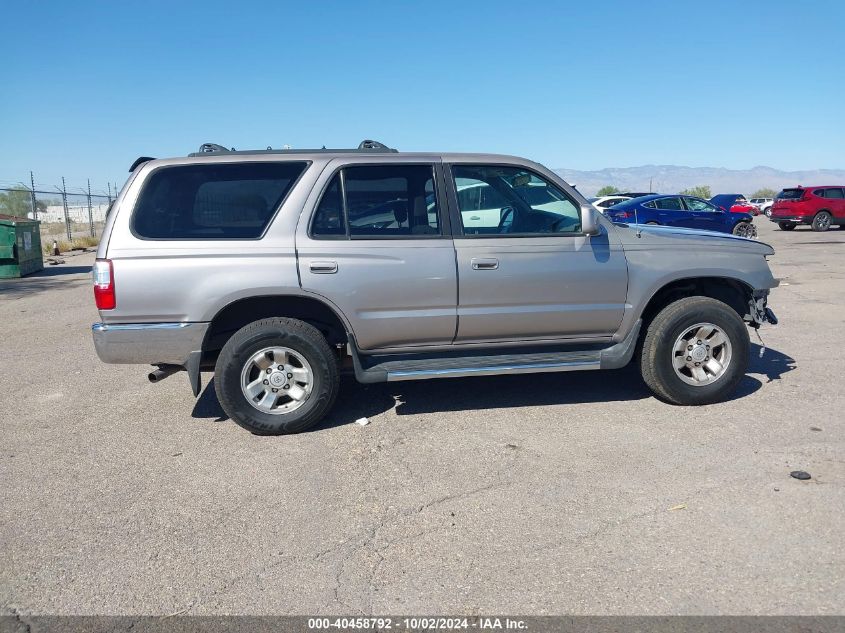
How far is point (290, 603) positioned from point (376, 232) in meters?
2.68

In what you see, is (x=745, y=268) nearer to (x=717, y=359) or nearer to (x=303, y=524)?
(x=717, y=359)

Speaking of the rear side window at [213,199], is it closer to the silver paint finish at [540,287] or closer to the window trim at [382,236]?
the window trim at [382,236]

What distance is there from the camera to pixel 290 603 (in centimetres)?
287

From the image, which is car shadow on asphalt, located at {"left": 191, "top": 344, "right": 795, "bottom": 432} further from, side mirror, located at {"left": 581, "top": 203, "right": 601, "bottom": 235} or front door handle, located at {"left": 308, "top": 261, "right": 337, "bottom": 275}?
side mirror, located at {"left": 581, "top": 203, "right": 601, "bottom": 235}

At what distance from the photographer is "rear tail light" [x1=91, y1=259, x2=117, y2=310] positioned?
14.6 ft

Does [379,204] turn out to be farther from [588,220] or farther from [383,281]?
[588,220]

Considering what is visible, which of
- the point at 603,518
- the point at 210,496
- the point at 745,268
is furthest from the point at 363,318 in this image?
the point at 745,268

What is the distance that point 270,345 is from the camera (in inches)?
184

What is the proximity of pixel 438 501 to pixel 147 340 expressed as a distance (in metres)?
2.30

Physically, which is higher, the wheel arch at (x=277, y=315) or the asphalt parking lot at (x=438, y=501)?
the wheel arch at (x=277, y=315)

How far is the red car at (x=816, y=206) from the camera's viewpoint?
24219 millimetres

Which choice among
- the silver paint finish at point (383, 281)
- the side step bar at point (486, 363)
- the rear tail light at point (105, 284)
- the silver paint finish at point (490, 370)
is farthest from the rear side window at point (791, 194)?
the rear tail light at point (105, 284)

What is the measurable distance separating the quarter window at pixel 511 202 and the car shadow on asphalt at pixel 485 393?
138cm

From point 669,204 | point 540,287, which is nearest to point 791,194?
point 669,204
